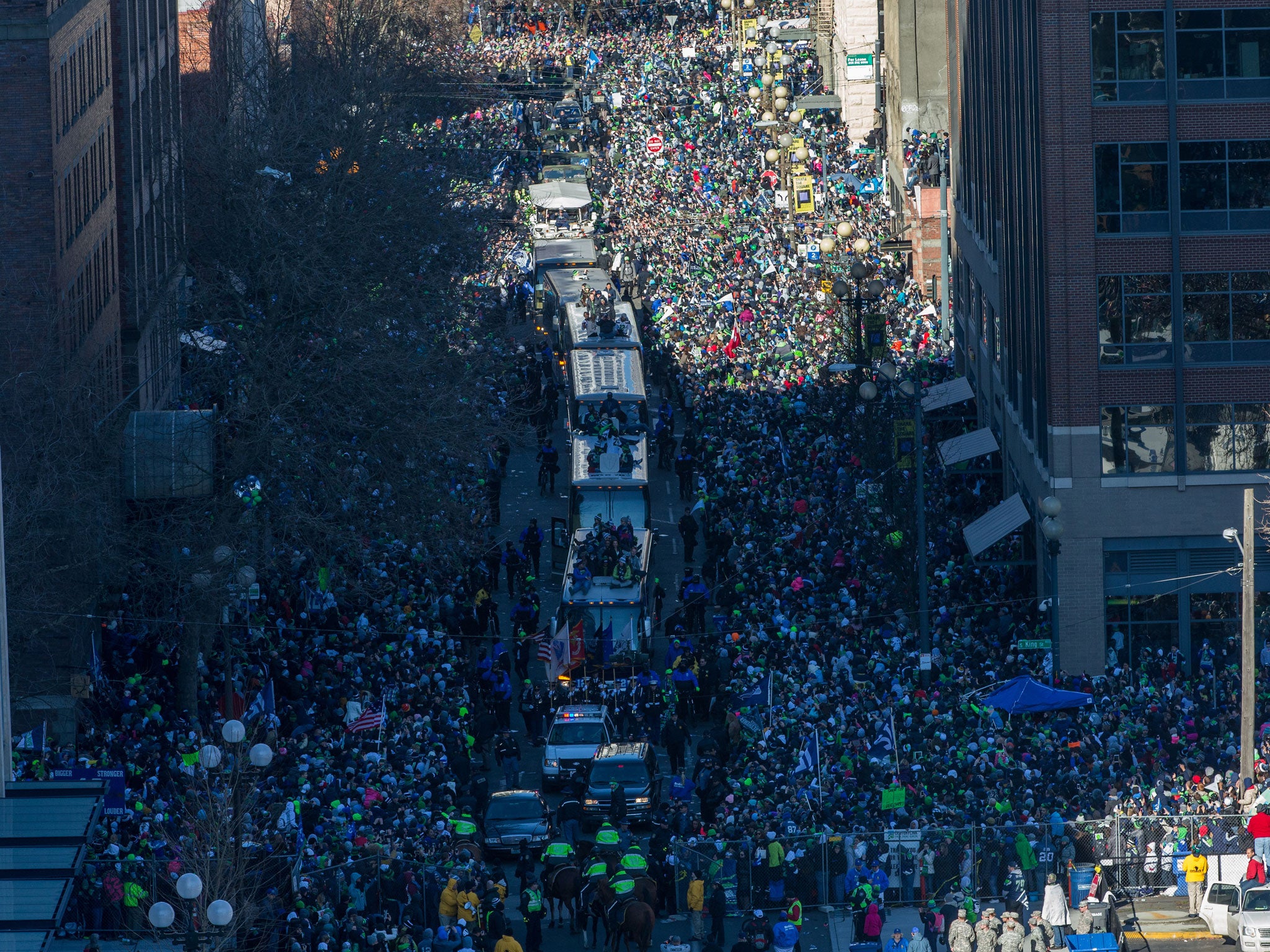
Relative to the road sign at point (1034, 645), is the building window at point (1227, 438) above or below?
above

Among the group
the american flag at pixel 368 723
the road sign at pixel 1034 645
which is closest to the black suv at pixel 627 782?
the american flag at pixel 368 723

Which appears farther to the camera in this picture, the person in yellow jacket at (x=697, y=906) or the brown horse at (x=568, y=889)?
the brown horse at (x=568, y=889)

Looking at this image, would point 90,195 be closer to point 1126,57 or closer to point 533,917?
point 1126,57

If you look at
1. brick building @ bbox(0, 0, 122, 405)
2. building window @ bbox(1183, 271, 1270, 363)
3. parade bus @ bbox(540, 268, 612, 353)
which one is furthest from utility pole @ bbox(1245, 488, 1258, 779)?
parade bus @ bbox(540, 268, 612, 353)

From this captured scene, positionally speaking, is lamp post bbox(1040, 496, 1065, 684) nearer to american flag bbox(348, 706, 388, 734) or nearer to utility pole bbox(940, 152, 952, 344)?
american flag bbox(348, 706, 388, 734)

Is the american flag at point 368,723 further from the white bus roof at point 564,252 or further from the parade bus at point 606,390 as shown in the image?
the white bus roof at point 564,252

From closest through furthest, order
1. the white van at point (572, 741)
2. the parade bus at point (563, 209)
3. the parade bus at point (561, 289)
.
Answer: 1. the white van at point (572, 741)
2. the parade bus at point (561, 289)
3. the parade bus at point (563, 209)

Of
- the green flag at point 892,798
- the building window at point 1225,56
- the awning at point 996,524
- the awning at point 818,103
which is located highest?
the awning at point 818,103
